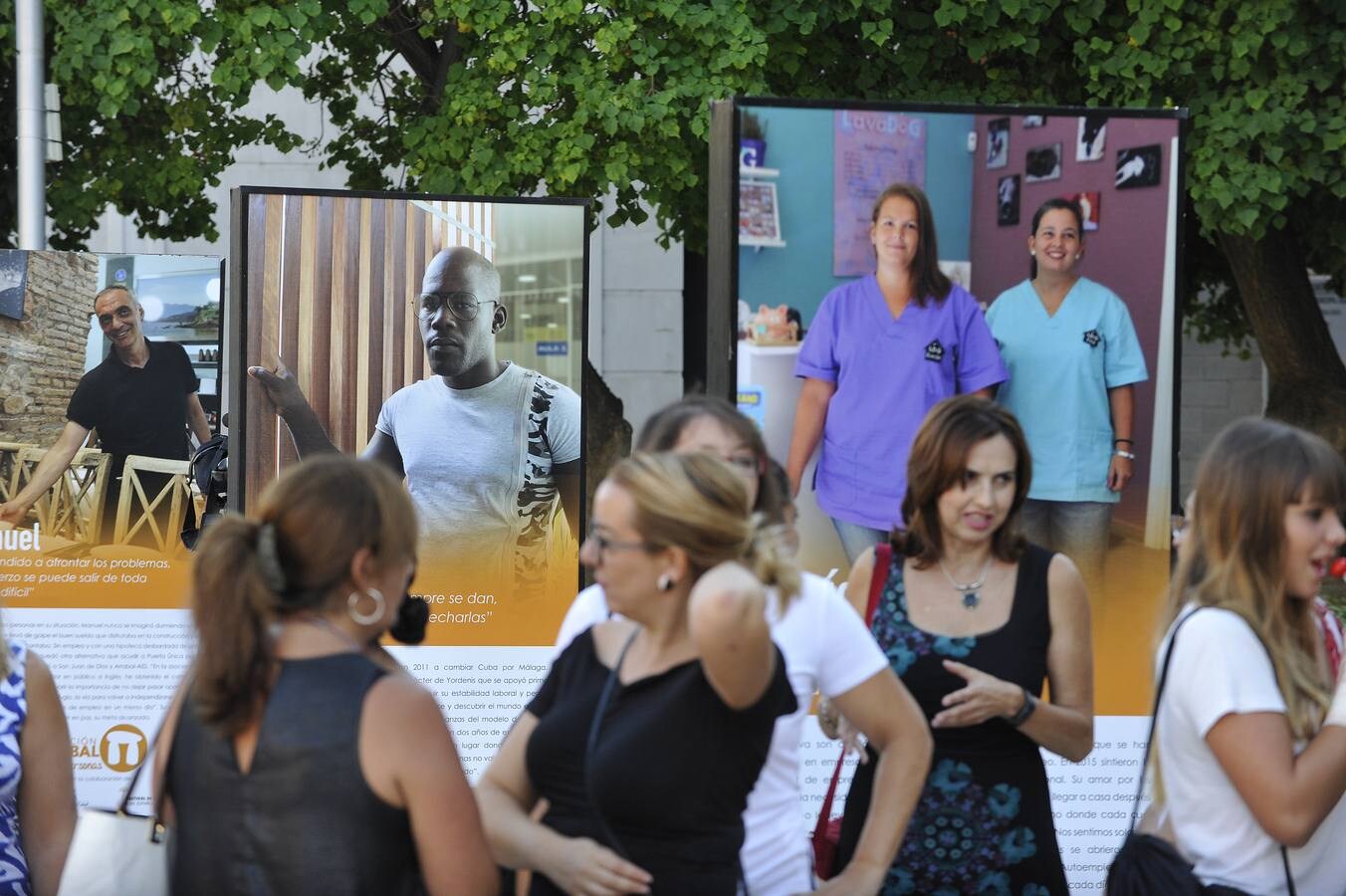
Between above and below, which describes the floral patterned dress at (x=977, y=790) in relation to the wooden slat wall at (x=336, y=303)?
below

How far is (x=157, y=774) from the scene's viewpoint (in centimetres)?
237

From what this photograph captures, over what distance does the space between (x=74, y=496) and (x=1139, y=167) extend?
155 inches

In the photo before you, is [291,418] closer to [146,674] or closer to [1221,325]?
[146,674]

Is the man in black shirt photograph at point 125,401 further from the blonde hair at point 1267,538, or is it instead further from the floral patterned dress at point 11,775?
the blonde hair at point 1267,538

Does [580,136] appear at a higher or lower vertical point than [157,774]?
higher

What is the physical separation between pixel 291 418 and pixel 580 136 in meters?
4.59

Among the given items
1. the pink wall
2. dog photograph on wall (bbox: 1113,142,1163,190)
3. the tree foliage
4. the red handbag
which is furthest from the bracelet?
the tree foliage

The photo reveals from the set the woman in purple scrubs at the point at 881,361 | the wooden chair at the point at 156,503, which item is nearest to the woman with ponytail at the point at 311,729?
the woman in purple scrubs at the point at 881,361

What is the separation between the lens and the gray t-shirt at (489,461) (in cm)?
544

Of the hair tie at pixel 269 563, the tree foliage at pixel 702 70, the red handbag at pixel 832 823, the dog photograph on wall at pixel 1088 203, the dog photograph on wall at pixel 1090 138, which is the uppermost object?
the tree foliage at pixel 702 70

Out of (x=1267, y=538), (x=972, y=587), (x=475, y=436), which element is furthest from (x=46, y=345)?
(x=1267, y=538)

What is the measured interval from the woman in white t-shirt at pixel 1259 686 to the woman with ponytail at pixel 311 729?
1148 mm

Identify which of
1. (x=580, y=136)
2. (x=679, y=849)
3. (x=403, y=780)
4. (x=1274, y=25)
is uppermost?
(x=1274, y=25)

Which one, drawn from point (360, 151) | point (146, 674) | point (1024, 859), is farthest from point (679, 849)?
point (360, 151)
